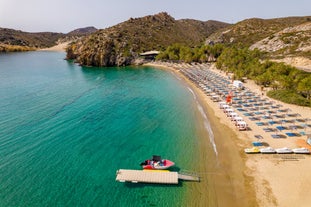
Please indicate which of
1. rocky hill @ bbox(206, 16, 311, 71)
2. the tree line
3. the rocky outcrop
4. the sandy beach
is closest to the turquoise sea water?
the sandy beach

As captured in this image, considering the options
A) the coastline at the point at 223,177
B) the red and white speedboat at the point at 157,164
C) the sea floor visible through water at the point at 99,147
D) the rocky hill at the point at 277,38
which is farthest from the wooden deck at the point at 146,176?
the rocky hill at the point at 277,38

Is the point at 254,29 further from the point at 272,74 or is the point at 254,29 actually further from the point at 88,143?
the point at 88,143

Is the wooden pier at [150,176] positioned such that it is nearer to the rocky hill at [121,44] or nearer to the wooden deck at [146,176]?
the wooden deck at [146,176]

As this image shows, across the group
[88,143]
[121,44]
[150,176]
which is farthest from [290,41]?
[150,176]

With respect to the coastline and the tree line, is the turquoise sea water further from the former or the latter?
the tree line

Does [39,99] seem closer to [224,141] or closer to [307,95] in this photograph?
[224,141]
